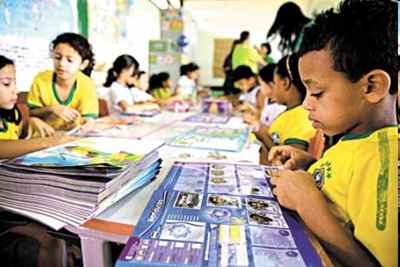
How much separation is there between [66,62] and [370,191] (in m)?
0.60

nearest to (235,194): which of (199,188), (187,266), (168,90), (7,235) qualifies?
(199,188)

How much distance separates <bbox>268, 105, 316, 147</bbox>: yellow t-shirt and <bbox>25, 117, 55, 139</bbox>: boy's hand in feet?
2.00

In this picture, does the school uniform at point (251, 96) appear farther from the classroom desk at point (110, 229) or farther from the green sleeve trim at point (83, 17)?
the classroom desk at point (110, 229)

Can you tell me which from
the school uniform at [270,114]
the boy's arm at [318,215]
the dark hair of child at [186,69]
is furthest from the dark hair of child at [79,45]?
the dark hair of child at [186,69]

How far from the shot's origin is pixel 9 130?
606 mm

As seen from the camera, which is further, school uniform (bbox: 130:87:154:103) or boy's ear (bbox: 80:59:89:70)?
school uniform (bbox: 130:87:154:103)

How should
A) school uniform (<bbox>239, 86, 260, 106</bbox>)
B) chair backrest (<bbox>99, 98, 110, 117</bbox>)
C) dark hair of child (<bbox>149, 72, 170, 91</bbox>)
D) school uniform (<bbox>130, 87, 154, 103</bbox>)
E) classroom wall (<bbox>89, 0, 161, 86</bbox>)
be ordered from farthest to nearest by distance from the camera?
school uniform (<bbox>239, 86, 260, 106</bbox>), dark hair of child (<bbox>149, 72, 170, 91</bbox>), school uniform (<bbox>130, 87, 154, 103</bbox>), chair backrest (<bbox>99, 98, 110, 117</bbox>), classroom wall (<bbox>89, 0, 161, 86</bbox>)

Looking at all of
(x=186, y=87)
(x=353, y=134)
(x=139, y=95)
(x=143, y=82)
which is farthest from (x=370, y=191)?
(x=186, y=87)

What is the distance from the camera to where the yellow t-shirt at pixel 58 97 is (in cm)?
A: 67

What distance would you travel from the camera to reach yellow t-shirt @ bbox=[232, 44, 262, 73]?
2.45m

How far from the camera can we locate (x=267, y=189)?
0.54 m

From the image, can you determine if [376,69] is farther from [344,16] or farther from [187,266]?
[187,266]

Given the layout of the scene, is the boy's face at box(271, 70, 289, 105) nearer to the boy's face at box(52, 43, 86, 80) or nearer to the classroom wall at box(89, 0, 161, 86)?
the classroom wall at box(89, 0, 161, 86)

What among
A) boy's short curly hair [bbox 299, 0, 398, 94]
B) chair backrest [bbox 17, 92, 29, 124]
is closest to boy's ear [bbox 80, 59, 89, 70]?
chair backrest [bbox 17, 92, 29, 124]
